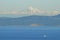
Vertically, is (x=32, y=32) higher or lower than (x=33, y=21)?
lower

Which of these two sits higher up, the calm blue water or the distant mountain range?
the distant mountain range

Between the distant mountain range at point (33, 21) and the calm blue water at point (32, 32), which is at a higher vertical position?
the distant mountain range at point (33, 21)
